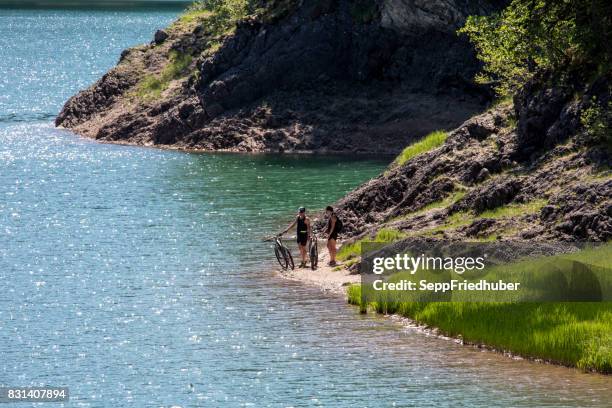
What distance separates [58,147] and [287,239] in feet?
126

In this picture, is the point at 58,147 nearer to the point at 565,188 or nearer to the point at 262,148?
the point at 262,148

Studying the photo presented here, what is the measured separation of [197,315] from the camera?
4916 centimetres

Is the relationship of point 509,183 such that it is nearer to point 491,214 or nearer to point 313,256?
point 491,214

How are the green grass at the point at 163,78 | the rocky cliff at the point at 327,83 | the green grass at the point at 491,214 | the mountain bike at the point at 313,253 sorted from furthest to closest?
the green grass at the point at 163,78 < the rocky cliff at the point at 327,83 < the mountain bike at the point at 313,253 < the green grass at the point at 491,214

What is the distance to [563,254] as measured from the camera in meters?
48.0

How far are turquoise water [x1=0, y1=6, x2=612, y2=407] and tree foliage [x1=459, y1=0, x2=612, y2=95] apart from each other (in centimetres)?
1268

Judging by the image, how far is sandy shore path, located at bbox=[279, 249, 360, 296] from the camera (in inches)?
2075

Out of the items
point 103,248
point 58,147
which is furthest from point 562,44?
point 58,147

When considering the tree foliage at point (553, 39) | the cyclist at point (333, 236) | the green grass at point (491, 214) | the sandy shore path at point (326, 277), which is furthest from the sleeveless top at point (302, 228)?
the tree foliage at point (553, 39)

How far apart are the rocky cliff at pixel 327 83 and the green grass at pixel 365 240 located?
34.4 meters

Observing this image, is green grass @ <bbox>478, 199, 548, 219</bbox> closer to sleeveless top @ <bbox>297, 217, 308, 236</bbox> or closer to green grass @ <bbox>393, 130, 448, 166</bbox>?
sleeveless top @ <bbox>297, 217, 308, 236</bbox>

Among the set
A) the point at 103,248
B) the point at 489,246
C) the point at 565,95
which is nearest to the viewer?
the point at 489,246

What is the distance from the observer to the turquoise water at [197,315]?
39812mm

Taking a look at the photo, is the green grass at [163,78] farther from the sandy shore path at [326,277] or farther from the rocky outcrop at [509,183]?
the sandy shore path at [326,277]
